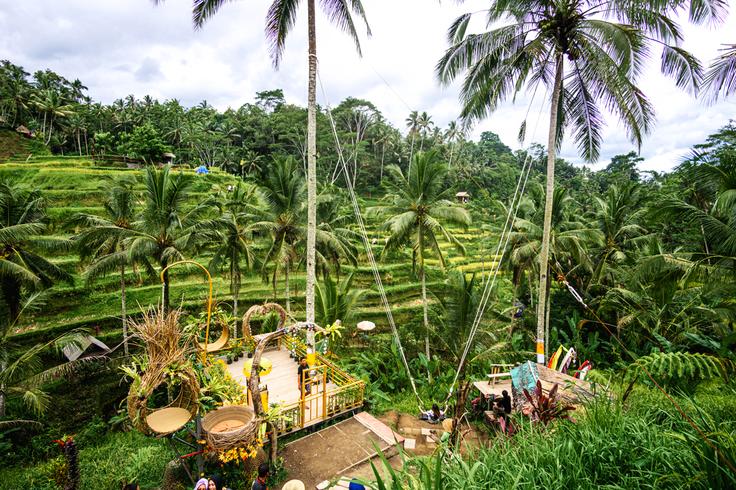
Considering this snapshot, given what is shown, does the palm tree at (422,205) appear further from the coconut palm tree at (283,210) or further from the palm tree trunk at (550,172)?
the palm tree trunk at (550,172)

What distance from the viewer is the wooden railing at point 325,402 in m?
7.54

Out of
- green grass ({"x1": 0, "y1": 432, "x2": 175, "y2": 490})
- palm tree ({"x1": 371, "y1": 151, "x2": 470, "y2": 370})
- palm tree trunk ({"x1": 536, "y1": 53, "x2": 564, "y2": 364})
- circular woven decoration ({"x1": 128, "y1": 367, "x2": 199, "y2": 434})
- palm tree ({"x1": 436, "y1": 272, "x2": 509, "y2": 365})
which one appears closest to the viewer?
circular woven decoration ({"x1": 128, "y1": 367, "x2": 199, "y2": 434})

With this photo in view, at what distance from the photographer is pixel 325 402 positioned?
7.93 m

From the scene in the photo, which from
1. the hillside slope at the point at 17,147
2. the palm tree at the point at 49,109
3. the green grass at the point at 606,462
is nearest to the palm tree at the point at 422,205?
the green grass at the point at 606,462

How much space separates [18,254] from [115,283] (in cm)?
1038

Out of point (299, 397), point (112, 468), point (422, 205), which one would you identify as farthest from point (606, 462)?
point (422, 205)

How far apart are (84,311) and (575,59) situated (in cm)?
2354

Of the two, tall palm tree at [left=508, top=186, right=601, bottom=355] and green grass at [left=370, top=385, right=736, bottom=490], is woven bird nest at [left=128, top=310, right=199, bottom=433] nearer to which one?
green grass at [left=370, top=385, right=736, bottom=490]

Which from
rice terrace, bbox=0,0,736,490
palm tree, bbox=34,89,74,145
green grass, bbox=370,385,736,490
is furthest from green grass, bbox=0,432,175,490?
palm tree, bbox=34,89,74,145

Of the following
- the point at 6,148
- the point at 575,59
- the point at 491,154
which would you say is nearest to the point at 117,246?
the point at 575,59

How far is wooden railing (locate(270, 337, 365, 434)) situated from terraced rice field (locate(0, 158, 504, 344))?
6251 mm

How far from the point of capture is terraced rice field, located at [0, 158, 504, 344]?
18.2 metres

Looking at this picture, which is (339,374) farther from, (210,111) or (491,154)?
(491,154)

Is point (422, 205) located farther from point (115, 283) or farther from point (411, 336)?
point (115, 283)
